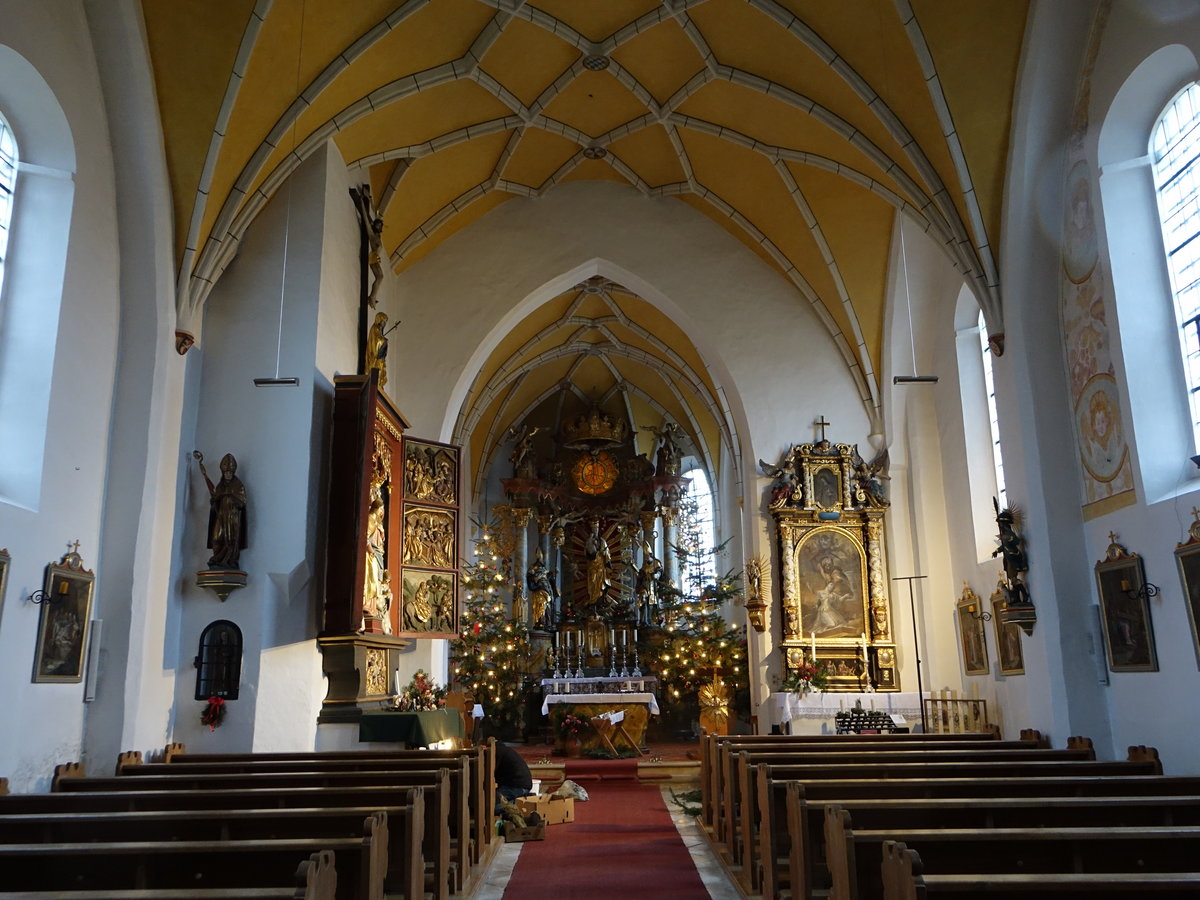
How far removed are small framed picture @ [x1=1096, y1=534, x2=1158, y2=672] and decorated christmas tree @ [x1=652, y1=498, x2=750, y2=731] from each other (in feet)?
31.3

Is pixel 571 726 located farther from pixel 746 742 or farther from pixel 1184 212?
pixel 1184 212

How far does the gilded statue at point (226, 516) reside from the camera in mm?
10969

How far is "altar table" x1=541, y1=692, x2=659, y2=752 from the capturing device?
1778 centimetres

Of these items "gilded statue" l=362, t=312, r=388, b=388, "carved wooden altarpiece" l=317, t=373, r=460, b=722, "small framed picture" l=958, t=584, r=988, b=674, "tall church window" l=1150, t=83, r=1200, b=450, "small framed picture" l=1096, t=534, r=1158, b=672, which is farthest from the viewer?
"gilded statue" l=362, t=312, r=388, b=388

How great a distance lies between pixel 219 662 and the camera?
11023 millimetres

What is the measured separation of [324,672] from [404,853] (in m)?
6.77

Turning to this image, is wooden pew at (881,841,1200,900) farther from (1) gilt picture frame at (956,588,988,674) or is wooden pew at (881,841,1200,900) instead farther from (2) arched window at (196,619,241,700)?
(1) gilt picture frame at (956,588,988,674)

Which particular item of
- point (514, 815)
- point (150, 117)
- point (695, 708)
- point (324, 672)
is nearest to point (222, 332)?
point (150, 117)

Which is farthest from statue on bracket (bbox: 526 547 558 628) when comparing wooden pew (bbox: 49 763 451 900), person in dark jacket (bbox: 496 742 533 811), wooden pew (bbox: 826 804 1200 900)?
wooden pew (bbox: 826 804 1200 900)

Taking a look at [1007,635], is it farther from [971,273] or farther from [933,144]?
[933,144]

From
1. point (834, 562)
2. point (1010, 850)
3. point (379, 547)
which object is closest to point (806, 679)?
point (834, 562)

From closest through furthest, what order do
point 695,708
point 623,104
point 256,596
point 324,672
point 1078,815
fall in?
point 1078,815
point 256,596
point 324,672
point 623,104
point 695,708

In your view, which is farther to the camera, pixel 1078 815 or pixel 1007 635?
pixel 1007 635

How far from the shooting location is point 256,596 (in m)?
11.2
